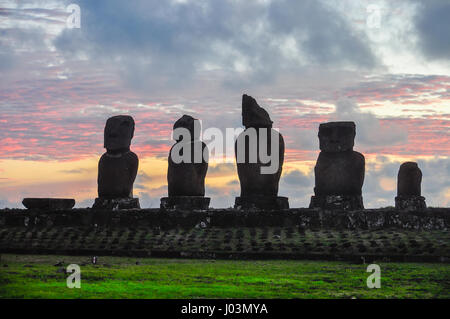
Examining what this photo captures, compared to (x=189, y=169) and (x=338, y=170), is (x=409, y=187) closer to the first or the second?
(x=338, y=170)

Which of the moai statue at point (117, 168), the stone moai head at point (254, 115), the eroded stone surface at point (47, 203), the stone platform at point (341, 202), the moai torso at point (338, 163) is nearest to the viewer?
the stone platform at point (341, 202)

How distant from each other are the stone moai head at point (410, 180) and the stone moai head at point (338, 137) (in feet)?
15.4

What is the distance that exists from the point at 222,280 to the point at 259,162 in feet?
32.6

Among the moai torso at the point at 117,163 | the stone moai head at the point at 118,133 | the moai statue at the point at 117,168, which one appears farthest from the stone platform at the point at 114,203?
the stone moai head at the point at 118,133

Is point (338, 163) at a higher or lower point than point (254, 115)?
lower

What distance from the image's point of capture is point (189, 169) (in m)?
23.3

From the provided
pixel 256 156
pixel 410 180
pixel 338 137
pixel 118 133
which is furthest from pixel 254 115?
pixel 410 180

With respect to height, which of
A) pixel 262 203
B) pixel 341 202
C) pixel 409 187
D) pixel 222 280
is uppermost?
pixel 409 187

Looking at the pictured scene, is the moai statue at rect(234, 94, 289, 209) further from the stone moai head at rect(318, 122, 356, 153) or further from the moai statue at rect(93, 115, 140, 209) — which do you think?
the moai statue at rect(93, 115, 140, 209)

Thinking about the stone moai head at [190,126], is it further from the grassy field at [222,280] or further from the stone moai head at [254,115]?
the grassy field at [222,280]

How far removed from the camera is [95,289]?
11.4 m

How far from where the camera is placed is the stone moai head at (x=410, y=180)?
88.7ft
